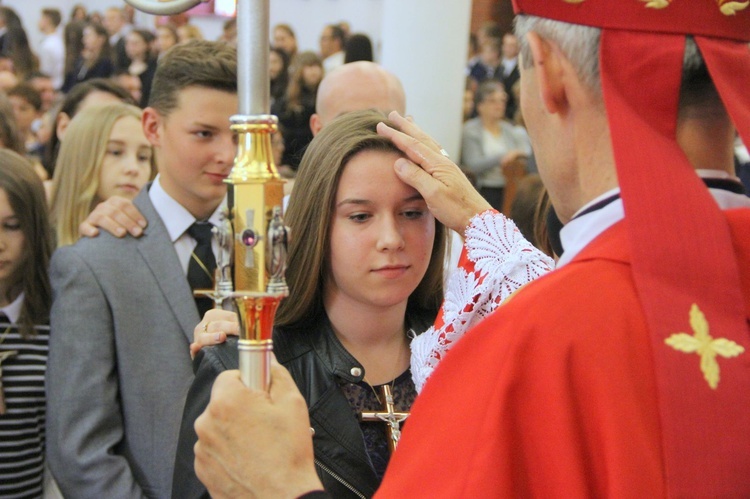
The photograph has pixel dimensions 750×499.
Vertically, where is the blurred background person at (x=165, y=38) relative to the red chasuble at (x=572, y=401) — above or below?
above

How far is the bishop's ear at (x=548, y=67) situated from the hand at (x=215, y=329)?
3.18 feet

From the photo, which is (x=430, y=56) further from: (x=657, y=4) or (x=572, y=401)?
(x=572, y=401)

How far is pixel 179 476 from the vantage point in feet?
7.20

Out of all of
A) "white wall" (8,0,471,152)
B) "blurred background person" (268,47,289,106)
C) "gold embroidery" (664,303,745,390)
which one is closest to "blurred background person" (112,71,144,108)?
"blurred background person" (268,47,289,106)

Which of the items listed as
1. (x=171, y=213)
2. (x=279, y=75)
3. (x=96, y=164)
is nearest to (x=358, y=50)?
(x=279, y=75)

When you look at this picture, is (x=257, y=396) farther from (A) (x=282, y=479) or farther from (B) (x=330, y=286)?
(B) (x=330, y=286)

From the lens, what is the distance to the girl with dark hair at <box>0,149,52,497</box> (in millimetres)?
3059

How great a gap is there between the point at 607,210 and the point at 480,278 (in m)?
0.78

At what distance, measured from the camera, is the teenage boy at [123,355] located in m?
2.84

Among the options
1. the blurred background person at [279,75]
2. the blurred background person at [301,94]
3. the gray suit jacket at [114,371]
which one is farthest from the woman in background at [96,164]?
the blurred background person at [279,75]

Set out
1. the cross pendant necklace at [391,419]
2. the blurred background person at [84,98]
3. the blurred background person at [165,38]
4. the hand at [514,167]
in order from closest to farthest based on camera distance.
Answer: the cross pendant necklace at [391,419] < the blurred background person at [84,98] < the hand at [514,167] < the blurred background person at [165,38]

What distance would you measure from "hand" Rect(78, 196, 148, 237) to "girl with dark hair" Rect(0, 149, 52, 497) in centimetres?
26

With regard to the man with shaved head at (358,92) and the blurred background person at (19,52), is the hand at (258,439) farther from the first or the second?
the blurred background person at (19,52)

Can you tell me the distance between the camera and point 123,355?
291 centimetres
